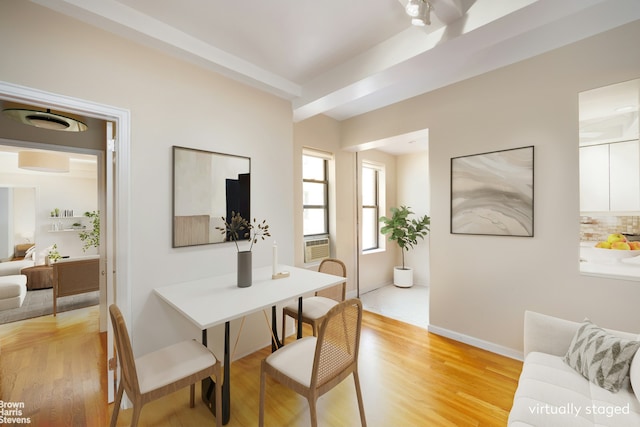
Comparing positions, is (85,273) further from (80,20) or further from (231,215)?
(80,20)

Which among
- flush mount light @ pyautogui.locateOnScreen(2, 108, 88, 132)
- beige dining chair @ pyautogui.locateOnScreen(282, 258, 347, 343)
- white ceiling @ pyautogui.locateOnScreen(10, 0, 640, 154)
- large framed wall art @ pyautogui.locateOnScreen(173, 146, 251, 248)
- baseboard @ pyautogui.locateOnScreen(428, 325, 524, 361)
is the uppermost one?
white ceiling @ pyautogui.locateOnScreen(10, 0, 640, 154)

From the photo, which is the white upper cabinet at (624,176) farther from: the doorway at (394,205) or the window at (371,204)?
the window at (371,204)

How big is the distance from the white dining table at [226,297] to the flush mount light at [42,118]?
63.6 inches

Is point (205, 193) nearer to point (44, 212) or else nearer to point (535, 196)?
point (535, 196)

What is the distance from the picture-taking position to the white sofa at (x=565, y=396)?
1.15 m

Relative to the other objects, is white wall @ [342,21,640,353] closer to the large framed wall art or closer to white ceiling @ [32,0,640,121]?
white ceiling @ [32,0,640,121]

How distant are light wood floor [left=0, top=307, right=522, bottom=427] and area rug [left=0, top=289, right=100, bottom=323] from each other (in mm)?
777

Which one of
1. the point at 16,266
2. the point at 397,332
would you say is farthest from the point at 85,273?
the point at 397,332

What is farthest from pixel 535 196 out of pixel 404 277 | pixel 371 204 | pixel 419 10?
pixel 371 204

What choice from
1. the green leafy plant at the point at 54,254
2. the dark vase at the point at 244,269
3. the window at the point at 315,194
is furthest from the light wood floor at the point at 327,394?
the green leafy plant at the point at 54,254

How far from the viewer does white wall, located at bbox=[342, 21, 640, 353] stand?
1980mm

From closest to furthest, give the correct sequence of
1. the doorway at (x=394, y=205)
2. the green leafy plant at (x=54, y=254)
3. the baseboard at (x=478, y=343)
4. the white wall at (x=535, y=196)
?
1. the white wall at (x=535, y=196)
2. the baseboard at (x=478, y=343)
3. the doorway at (x=394, y=205)
4. the green leafy plant at (x=54, y=254)

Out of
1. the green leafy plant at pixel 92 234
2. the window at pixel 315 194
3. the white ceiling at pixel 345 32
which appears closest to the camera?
the white ceiling at pixel 345 32

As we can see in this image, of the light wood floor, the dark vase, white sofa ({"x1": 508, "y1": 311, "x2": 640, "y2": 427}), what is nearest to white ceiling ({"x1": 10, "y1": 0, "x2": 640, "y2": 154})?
the dark vase
